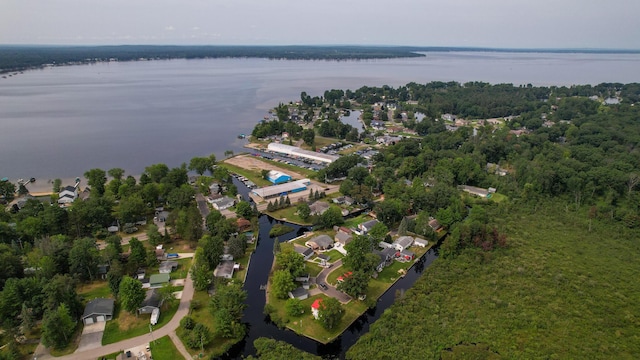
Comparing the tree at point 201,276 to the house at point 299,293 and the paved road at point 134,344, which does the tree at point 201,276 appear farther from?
the house at point 299,293

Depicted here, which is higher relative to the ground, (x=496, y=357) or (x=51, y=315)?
(x=51, y=315)

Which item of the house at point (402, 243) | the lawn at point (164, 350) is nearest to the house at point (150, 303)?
the lawn at point (164, 350)

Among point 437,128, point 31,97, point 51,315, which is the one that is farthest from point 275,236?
point 31,97

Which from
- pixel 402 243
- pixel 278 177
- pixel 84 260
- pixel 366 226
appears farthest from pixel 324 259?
pixel 278 177

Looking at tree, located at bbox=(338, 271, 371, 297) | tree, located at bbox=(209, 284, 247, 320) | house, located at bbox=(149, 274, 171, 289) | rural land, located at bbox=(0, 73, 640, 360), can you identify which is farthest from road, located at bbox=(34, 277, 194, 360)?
tree, located at bbox=(338, 271, 371, 297)

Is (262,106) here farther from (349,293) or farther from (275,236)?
(349,293)

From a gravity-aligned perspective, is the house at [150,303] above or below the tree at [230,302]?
below

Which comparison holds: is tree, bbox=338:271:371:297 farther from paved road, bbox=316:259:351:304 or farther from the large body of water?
the large body of water

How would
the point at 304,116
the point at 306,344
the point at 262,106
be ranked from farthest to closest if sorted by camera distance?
the point at 262,106
the point at 304,116
the point at 306,344
